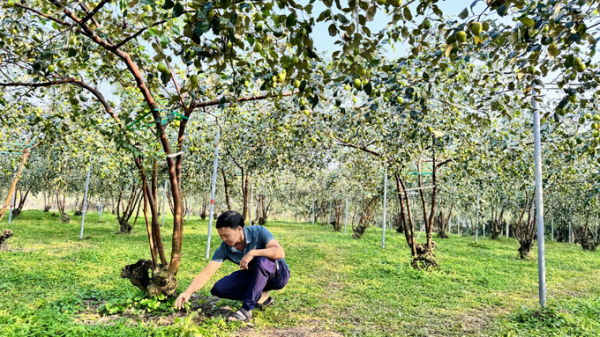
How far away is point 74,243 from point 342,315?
1092 centimetres

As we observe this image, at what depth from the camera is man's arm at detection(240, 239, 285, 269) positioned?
3875mm

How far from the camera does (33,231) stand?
49.0 ft

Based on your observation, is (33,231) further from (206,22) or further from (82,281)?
(206,22)

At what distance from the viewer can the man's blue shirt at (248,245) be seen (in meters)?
4.14

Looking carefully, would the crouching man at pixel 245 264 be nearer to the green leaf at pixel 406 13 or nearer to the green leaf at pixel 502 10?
the green leaf at pixel 406 13

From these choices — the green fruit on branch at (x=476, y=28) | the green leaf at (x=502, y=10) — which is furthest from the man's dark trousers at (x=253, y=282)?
the green leaf at (x=502, y=10)

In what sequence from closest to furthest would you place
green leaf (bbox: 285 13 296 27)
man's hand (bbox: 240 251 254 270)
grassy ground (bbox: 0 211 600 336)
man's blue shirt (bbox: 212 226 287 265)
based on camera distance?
green leaf (bbox: 285 13 296 27) < man's hand (bbox: 240 251 254 270) < grassy ground (bbox: 0 211 600 336) < man's blue shirt (bbox: 212 226 287 265)

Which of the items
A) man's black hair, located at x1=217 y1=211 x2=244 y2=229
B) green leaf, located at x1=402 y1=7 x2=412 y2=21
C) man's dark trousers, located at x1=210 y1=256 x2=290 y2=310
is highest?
green leaf, located at x1=402 y1=7 x2=412 y2=21

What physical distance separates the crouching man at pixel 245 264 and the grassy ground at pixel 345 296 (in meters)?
0.37

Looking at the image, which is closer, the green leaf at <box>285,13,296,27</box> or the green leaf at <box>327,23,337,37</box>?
the green leaf at <box>285,13,296,27</box>

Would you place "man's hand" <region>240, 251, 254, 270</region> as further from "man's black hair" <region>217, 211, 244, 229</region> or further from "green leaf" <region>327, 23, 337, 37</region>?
"green leaf" <region>327, 23, 337, 37</region>

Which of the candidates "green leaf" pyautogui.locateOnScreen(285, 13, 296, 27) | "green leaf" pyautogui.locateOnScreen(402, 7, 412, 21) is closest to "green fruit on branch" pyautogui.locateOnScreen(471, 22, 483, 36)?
"green leaf" pyautogui.locateOnScreen(402, 7, 412, 21)

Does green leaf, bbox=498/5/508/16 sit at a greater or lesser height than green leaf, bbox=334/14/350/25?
greater

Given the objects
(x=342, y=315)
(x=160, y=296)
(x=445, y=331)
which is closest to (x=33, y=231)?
(x=160, y=296)
